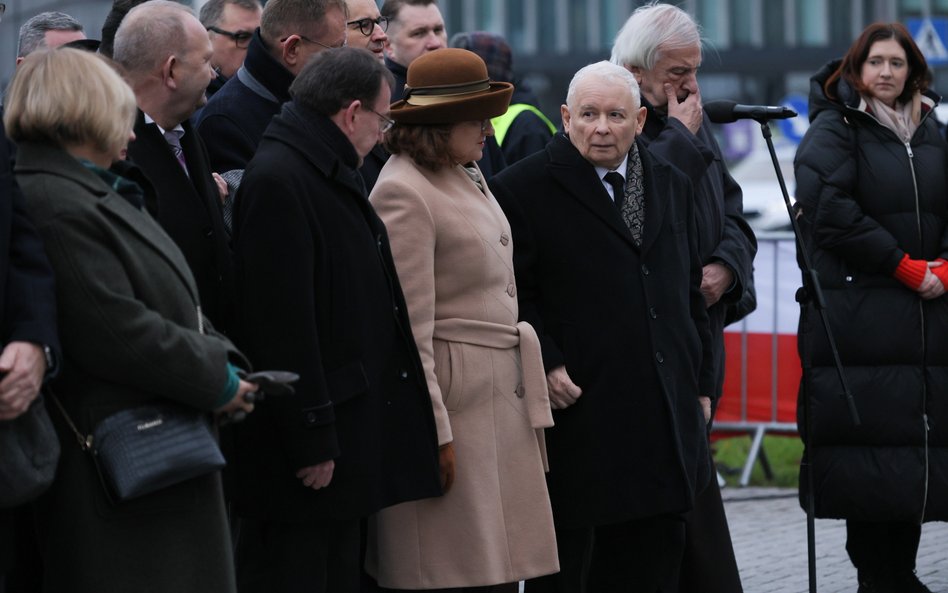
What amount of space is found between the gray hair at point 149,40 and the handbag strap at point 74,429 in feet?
3.73

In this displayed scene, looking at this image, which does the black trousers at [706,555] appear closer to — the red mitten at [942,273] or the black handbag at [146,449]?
the red mitten at [942,273]

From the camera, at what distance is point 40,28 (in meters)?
6.14

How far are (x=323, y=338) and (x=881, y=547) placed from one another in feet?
10.9

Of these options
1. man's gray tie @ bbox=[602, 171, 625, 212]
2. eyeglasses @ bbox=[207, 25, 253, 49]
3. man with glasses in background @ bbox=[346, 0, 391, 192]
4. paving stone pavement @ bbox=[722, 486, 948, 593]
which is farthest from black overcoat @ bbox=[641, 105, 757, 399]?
eyeglasses @ bbox=[207, 25, 253, 49]

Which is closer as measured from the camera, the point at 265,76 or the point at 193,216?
the point at 193,216

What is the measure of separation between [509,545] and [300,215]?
1.25m

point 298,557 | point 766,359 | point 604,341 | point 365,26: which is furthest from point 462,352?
point 766,359

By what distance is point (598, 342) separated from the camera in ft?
17.1

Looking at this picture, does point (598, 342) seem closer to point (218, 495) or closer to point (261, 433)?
point (261, 433)

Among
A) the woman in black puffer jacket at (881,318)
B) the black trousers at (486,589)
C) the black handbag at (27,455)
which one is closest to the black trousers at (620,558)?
the black trousers at (486,589)

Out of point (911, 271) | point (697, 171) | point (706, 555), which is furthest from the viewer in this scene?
point (911, 271)

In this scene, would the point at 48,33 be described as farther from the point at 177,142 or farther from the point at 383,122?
the point at 383,122

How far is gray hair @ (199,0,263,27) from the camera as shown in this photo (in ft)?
22.2

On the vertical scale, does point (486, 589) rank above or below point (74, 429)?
below
